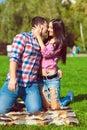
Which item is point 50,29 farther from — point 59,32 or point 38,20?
point 38,20

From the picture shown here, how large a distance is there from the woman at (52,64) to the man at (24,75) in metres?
0.36

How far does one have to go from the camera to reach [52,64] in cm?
708

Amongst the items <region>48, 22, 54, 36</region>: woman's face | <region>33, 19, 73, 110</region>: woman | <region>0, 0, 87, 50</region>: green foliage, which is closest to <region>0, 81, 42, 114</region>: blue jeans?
<region>33, 19, 73, 110</region>: woman

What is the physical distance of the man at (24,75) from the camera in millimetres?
6387

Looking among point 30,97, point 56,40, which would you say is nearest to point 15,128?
point 30,97

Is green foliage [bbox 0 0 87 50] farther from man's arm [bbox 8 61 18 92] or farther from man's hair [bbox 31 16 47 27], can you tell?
man's arm [bbox 8 61 18 92]

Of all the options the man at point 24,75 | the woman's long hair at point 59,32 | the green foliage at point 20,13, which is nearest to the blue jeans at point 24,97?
the man at point 24,75

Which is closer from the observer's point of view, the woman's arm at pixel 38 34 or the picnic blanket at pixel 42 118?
the picnic blanket at pixel 42 118

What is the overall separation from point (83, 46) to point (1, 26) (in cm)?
2435

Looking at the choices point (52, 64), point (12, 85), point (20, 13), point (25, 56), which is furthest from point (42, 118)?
point (20, 13)

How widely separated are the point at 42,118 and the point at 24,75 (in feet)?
2.59

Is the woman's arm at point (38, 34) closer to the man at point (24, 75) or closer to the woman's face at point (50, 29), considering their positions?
the man at point (24, 75)

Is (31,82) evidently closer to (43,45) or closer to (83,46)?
(43,45)

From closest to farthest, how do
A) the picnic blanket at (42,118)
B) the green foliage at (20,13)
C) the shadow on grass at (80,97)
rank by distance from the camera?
the picnic blanket at (42,118) → the shadow on grass at (80,97) → the green foliage at (20,13)
